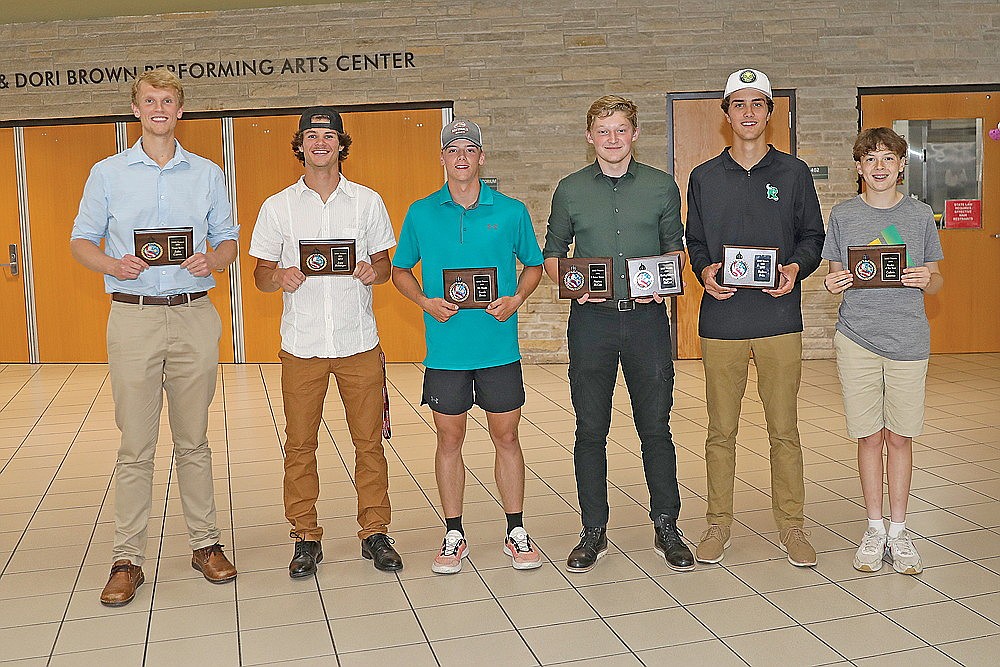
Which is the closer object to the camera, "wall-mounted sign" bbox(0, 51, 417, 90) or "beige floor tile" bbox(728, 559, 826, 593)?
"beige floor tile" bbox(728, 559, 826, 593)

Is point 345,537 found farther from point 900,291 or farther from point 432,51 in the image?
point 432,51

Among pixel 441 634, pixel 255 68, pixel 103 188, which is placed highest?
pixel 255 68

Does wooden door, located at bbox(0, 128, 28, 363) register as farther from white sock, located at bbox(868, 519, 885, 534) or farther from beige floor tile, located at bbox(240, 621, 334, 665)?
white sock, located at bbox(868, 519, 885, 534)

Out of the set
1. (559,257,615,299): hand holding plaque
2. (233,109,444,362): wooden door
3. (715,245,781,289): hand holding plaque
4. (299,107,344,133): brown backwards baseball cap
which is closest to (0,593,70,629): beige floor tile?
(299,107,344,133): brown backwards baseball cap

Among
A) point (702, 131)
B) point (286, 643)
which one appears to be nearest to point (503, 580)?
point (286, 643)

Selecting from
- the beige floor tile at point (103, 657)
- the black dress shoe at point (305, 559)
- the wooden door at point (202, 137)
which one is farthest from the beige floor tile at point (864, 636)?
the wooden door at point (202, 137)

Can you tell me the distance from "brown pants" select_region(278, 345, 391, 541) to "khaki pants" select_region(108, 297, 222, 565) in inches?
12.2

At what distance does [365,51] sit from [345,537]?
549 cm

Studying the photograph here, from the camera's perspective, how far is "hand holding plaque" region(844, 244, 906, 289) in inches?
142

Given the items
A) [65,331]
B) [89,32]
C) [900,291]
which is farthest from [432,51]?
[900,291]

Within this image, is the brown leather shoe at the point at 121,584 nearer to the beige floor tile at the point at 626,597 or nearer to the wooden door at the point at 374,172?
the beige floor tile at the point at 626,597

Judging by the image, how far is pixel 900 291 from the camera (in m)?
3.67

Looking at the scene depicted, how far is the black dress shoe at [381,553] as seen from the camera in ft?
12.6

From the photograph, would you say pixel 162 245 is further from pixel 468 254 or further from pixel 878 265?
pixel 878 265
